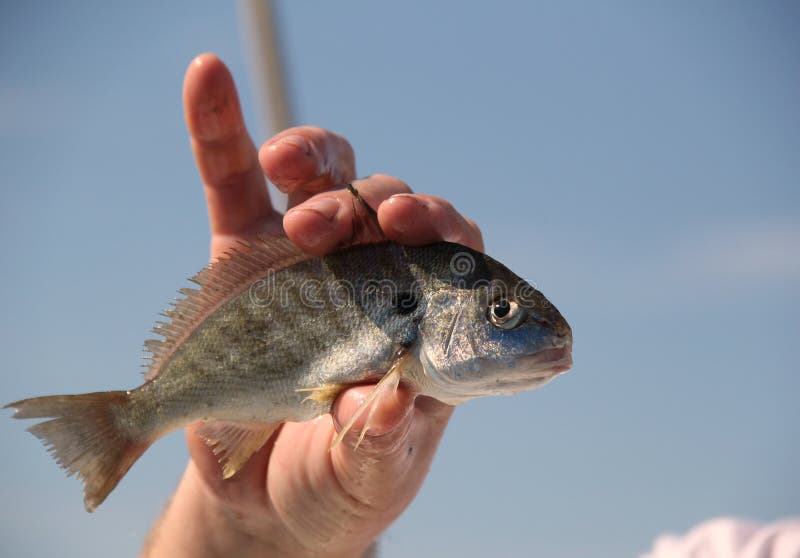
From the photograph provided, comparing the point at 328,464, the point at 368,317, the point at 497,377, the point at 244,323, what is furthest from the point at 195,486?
the point at 497,377

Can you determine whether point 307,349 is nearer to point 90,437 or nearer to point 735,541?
point 90,437

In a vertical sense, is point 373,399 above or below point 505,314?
below

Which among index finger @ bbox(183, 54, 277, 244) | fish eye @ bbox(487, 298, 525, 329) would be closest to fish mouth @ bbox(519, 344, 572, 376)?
fish eye @ bbox(487, 298, 525, 329)

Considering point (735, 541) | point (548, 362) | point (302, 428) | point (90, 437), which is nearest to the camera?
point (548, 362)

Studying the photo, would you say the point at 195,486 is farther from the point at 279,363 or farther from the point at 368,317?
the point at 368,317

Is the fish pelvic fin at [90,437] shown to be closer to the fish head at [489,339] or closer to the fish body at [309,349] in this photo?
the fish body at [309,349]

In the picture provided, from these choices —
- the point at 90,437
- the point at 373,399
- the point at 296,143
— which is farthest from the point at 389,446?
the point at 296,143
